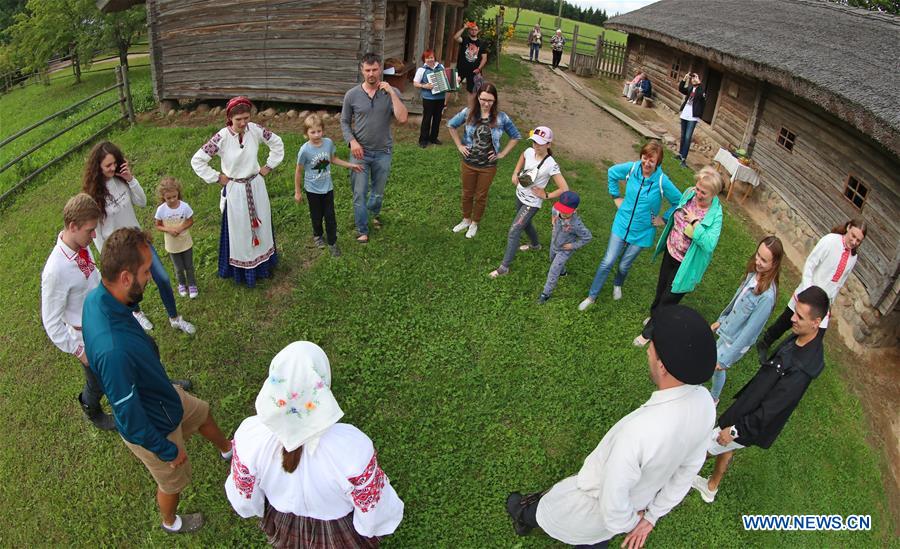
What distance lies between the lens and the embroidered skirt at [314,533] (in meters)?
2.69

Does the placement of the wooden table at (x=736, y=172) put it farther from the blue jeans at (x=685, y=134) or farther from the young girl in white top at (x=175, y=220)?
the young girl in white top at (x=175, y=220)

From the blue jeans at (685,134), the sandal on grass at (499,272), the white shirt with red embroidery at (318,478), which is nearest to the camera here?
the white shirt with red embroidery at (318,478)

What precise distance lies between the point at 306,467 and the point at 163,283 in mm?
3545

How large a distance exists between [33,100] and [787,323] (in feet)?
92.1

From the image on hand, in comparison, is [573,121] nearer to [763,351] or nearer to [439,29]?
[439,29]

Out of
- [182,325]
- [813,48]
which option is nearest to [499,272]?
[182,325]

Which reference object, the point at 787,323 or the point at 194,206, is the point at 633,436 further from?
the point at 194,206

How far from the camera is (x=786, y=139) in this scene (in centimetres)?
991

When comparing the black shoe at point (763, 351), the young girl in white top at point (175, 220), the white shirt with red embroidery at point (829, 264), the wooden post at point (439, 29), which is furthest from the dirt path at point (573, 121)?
the young girl in white top at point (175, 220)

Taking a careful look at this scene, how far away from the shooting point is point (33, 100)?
2217 centimetres

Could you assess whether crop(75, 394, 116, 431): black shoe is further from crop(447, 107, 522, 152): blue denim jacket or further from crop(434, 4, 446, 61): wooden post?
crop(434, 4, 446, 61): wooden post

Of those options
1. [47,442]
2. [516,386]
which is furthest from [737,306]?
[47,442]

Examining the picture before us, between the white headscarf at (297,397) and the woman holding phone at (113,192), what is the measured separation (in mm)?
3205

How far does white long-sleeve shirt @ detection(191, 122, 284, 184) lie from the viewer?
536cm
